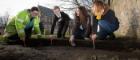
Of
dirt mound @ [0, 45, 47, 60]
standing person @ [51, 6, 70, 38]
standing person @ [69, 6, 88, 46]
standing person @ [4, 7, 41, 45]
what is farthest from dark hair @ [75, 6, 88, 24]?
standing person @ [51, 6, 70, 38]

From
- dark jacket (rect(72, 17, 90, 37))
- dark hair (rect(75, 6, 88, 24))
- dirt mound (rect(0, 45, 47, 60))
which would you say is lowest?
dirt mound (rect(0, 45, 47, 60))

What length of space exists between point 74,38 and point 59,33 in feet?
10.6

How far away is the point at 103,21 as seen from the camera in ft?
38.2

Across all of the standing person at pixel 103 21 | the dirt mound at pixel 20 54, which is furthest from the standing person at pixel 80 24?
the dirt mound at pixel 20 54

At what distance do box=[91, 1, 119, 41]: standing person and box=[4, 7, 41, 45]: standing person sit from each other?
1.87 metres

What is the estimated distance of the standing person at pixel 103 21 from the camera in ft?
36.1

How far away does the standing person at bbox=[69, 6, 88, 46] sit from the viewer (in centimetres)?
1129

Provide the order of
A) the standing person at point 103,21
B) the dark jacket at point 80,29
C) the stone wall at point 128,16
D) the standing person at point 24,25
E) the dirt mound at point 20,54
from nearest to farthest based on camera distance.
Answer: the dirt mound at point 20,54
the standing person at point 103,21
the standing person at point 24,25
the dark jacket at point 80,29
the stone wall at point 128,16

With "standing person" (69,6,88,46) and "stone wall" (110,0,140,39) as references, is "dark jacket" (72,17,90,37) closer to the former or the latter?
"standing person" (69,6,88,46)

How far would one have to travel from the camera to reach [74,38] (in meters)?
11.5

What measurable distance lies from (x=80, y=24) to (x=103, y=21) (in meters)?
0.77

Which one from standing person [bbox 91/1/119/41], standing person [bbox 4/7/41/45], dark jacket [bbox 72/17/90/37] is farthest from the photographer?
dark jacket [bbox 72/17/90/37]

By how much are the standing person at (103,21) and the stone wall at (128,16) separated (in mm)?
1511

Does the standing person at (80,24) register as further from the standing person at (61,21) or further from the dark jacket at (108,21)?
the standing person at (61,21)
